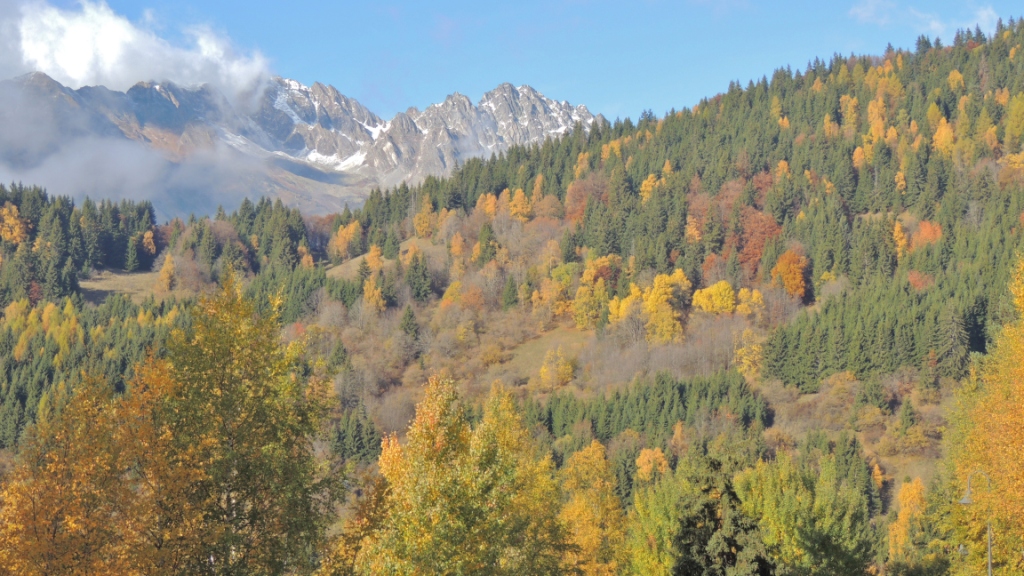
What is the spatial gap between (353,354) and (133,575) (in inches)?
5675

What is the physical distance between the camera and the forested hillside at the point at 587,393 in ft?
75.6

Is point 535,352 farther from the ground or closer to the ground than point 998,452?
closer to the ground

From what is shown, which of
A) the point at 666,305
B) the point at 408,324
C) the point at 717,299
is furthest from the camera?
the point at 408,324

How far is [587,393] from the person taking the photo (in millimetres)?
141250

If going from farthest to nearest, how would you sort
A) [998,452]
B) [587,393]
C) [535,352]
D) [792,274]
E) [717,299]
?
1. [792,274]
2. [535,352]
3. [717,299]
4. [587,393]
5. [998,452]

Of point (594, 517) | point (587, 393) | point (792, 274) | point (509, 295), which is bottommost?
point (587, 393)

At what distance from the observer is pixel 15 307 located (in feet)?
590

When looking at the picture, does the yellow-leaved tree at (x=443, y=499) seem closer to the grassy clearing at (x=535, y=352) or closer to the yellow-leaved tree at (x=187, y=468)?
the yellow-leaved tree at (x=187, y=468)

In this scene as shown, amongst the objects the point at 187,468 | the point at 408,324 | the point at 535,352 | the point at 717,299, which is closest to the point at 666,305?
the point at 717,299

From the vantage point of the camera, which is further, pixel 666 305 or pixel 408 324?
pixel 408 324

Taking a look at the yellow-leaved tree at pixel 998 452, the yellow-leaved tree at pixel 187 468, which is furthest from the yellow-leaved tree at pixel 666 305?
the yellow-leaved tree at pixel 187 468

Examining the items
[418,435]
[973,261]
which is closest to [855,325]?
[973,261]

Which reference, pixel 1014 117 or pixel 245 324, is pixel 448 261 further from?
pixel 245 324

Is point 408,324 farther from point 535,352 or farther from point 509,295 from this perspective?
point 535,352
